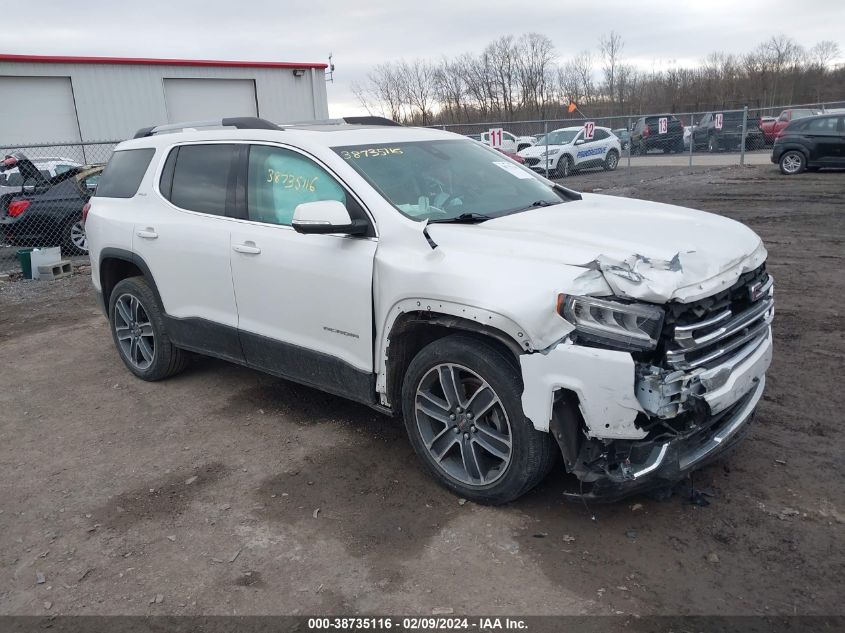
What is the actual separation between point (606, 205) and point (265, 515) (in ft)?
9.04

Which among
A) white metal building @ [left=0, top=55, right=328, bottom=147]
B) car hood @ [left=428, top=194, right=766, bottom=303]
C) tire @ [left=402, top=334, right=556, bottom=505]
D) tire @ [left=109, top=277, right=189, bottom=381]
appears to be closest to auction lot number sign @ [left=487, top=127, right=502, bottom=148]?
white metal building @ [left=0, top=55, right=328, bottom=147]

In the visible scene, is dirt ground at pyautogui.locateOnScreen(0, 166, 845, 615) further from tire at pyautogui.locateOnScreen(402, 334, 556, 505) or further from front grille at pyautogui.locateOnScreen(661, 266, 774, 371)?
front grille at pyautogui.locateOnScreen(661, 266, 774, 371)

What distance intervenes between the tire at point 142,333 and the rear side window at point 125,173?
0.72 meters

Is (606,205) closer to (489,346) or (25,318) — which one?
(489,346)

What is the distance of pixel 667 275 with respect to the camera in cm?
Answer: 313

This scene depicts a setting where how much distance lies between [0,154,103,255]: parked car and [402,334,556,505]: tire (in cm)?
951

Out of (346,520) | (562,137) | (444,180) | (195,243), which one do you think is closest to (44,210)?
(195,243)

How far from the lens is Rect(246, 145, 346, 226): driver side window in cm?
425

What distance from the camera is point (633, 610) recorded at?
2.88 meters

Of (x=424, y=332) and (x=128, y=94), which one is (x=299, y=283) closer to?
(x=424, y=332)

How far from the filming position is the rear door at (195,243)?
482 cm

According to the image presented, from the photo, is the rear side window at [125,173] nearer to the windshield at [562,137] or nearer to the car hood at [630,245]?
the car hood at [630,245]

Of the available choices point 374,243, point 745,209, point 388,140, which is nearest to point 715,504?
point 374,243

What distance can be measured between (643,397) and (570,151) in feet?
65.5
